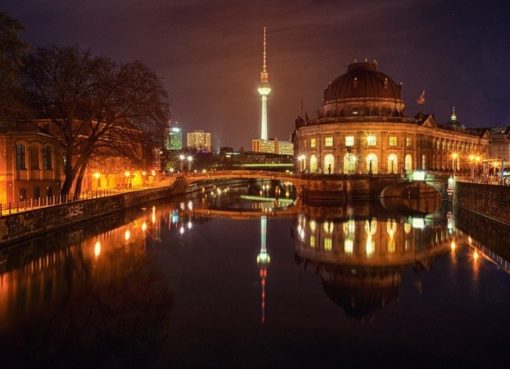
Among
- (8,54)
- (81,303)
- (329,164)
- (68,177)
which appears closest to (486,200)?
(81,303)

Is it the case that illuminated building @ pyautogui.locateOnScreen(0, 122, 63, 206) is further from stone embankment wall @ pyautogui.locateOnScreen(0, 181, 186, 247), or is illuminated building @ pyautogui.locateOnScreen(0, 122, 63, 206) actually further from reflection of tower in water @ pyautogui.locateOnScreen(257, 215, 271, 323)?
reflection of tower in water @ pyautogui.locateOnScreen(257, 215, 271, 323)

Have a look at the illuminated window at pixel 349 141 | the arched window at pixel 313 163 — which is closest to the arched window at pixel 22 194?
the illuminated window at pixel 349 141

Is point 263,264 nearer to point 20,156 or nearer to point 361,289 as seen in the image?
point 361,289

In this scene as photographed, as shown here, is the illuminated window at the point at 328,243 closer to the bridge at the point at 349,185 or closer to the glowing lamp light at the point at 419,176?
the glowing lamp light at the point at 419,176

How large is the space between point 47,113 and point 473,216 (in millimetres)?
47588

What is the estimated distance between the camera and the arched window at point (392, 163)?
10188 centimetres

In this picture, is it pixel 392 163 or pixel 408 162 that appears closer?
pixel 392 163

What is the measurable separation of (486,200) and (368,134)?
51265 millimetres

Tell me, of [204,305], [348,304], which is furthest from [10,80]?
[348,304]

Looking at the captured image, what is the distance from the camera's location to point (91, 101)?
4925 centimetres

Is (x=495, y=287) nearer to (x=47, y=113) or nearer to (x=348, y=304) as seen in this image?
(x=348, y=304)

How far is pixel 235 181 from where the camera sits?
6467 inches

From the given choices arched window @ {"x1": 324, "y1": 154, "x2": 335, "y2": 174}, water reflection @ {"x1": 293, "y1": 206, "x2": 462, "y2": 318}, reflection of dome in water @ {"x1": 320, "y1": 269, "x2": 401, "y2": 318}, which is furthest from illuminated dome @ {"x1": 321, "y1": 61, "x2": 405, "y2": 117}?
reflection of dome in water @ {"x1": 320, "y1": 269, "x2": 401, "y2": 318}

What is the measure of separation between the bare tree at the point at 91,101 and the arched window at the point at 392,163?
60348 mm
